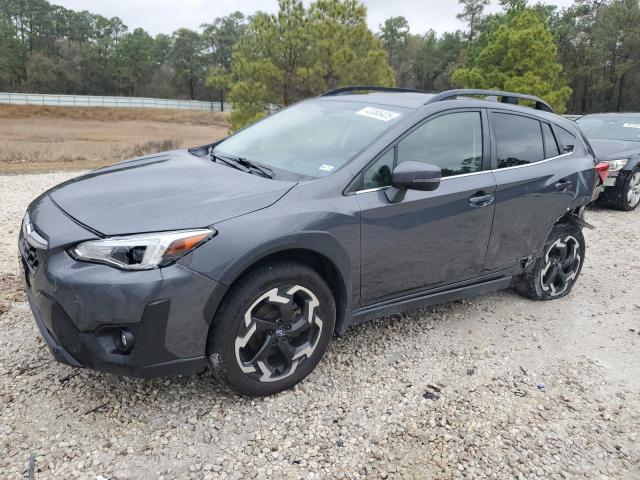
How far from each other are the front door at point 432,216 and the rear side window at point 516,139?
0.57ft

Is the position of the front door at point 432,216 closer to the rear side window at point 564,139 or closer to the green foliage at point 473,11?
the rear side window at point 564,139

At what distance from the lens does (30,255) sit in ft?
9.05

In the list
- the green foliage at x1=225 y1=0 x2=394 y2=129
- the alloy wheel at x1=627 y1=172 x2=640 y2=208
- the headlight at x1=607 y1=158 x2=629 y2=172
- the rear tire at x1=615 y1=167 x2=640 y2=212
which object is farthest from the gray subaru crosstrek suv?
the green foliage at x1=225 y1=0 x2=394 y2=129

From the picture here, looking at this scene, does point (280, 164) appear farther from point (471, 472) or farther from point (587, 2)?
point (587, 2)

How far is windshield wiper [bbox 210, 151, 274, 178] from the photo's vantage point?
3201mm

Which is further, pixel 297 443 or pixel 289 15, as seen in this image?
pixel 289 15

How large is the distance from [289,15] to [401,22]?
63116 millimetres

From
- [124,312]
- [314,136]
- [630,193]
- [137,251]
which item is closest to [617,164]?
[630,193]

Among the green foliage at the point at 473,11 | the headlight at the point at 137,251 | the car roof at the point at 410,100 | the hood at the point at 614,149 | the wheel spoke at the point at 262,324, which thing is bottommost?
the wheel spoke at the point at 262,324

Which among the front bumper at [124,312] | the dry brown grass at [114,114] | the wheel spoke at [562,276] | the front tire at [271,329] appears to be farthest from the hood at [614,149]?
the dry brown grass at [114,114]

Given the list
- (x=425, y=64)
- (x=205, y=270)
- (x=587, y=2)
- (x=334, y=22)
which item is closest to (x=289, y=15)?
(x=334, y=22)

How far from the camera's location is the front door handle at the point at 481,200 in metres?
3.59

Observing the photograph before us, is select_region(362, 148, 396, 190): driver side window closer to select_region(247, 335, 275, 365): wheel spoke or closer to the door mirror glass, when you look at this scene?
the door mirror glass

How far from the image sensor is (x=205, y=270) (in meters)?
2.49
